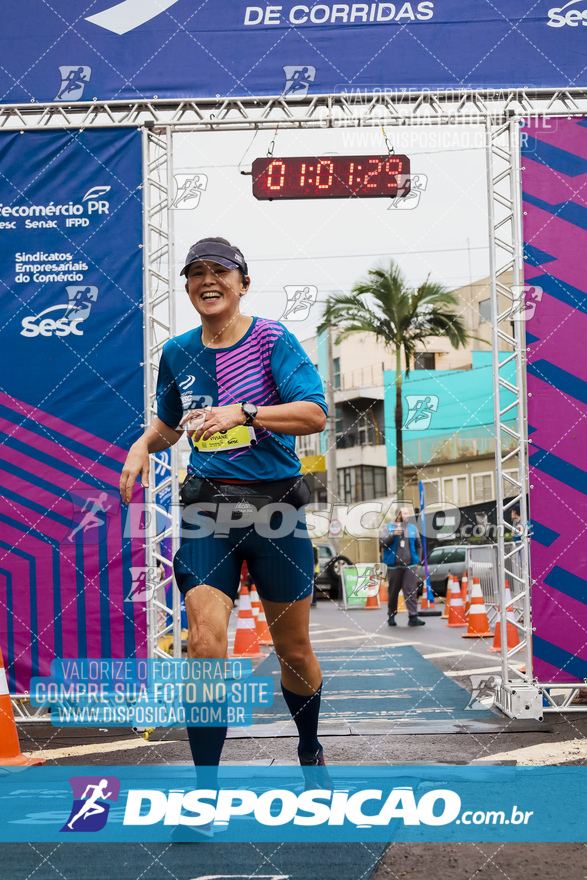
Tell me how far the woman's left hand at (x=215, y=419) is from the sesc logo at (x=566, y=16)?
15.6 feet

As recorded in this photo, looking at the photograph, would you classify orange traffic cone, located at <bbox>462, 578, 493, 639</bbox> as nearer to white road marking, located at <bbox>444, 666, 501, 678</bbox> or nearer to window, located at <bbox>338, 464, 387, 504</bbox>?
white road marking, located at <bbox>444, 666, 501, 678</bbox>

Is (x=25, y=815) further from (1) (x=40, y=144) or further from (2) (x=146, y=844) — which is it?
(1) (x=40, y=144)

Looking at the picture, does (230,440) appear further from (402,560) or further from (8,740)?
(402,560)

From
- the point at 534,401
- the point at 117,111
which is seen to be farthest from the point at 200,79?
the point at 534,401

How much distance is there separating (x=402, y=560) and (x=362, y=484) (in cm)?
3150

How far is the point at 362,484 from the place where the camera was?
1734 inches

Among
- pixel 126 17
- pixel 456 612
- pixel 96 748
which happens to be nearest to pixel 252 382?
pixel 96 748

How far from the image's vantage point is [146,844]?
3365 mm

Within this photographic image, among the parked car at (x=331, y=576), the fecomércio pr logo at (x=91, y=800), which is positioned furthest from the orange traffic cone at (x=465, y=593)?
the fecomércio pr logo at (x=91, y=800)

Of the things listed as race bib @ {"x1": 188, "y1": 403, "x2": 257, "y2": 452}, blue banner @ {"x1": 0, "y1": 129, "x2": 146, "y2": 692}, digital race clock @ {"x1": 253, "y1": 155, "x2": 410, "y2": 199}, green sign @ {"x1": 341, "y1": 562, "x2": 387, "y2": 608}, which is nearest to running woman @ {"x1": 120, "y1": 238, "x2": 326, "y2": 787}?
race bib @ {"x1": 188, "y1": 403, "x2": 257, "y2": 452}

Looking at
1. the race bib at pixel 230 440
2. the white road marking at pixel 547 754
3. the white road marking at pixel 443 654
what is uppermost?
the race bib at pixel 230 440

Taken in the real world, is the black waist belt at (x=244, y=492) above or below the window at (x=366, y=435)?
below

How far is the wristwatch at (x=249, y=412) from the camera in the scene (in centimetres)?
323

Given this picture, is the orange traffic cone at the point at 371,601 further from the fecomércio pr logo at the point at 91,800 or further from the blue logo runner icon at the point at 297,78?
the fecomércio pr logo at the point at 91,800
